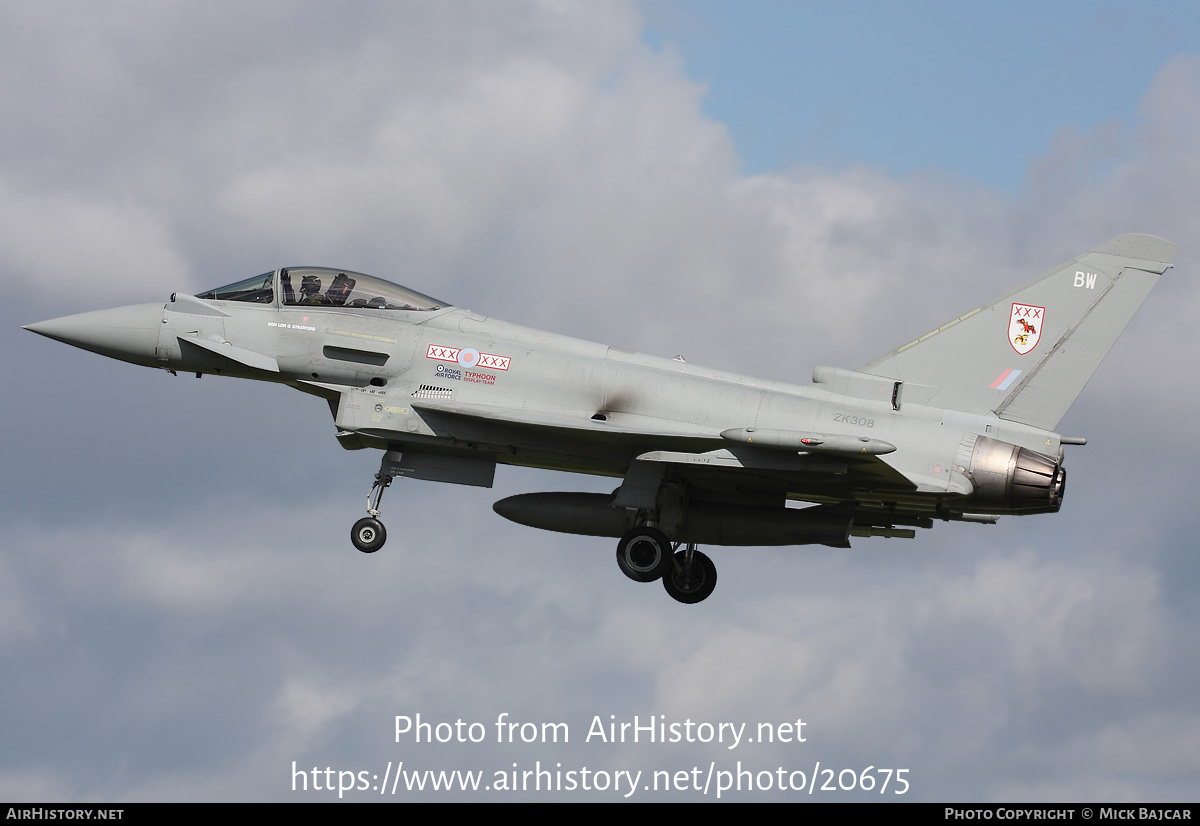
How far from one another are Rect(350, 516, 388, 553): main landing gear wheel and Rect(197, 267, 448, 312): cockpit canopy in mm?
3341

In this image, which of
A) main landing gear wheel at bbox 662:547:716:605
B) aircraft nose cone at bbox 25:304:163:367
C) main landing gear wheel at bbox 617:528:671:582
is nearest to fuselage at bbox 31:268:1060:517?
aircraft nose cone at bbox 25:304:163:367

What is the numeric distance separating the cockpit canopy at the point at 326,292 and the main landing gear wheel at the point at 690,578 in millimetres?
5739

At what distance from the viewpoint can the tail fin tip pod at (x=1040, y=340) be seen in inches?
774

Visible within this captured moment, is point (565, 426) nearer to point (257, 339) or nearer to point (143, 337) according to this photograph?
point (257, 339)

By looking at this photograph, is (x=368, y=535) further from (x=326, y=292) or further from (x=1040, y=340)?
(x=1040, y=340)

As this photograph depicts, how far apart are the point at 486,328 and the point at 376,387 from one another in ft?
6.31

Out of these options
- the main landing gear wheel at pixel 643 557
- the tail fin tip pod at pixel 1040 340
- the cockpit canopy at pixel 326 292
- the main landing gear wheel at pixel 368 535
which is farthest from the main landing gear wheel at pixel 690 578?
the cockpit canopy at pixel 326 292

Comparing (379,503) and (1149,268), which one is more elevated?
(1149,268)

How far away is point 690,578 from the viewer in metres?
21.3

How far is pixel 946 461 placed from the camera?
18.6 metres

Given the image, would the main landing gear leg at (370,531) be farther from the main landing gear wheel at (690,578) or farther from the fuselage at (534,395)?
the main landing gear wheel at (690,578)

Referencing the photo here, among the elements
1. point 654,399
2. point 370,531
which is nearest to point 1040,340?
point 654,399

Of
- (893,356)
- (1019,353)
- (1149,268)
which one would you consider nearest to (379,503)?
(893,356)

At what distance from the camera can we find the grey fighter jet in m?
18.8
